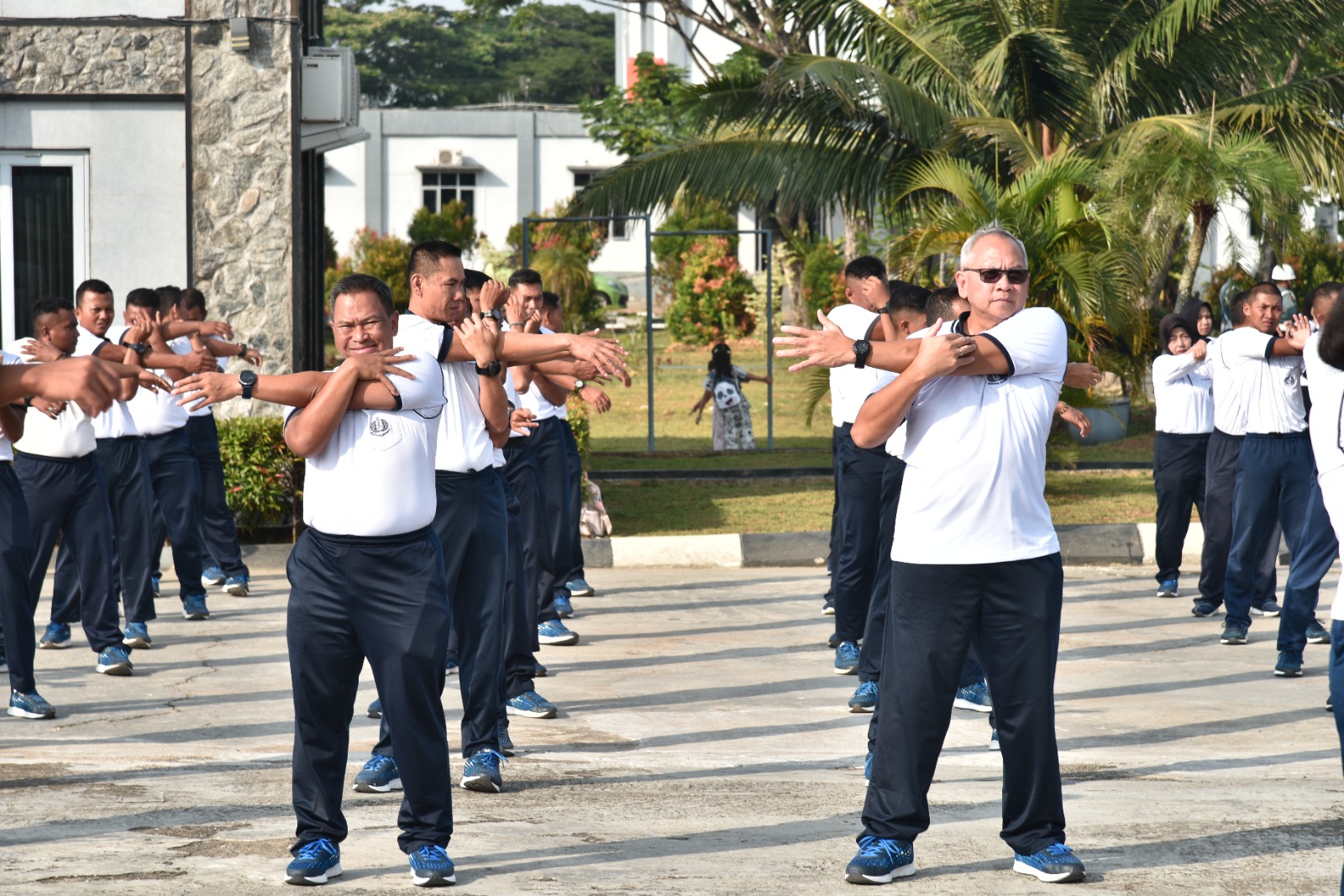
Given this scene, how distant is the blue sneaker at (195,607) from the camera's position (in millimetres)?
10078

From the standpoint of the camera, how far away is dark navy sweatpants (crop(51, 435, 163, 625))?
9.12 m

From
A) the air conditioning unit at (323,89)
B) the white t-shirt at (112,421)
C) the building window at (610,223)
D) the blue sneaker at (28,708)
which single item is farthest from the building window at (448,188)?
the blue sneaker at (28,708)

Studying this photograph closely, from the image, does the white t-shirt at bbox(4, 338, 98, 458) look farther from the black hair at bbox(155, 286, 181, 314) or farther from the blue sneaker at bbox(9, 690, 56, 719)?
the black hair at bbox(155, 286, 181, 314)

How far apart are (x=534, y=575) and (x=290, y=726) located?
1393 mm

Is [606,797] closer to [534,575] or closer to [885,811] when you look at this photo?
[885,811]

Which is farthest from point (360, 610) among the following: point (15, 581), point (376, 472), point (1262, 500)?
point (1262, 500)

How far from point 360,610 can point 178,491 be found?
5.51 meters

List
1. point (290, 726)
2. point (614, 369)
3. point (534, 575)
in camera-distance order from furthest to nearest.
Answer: point (534, 575) → point (290, 726) → point (614, 369)

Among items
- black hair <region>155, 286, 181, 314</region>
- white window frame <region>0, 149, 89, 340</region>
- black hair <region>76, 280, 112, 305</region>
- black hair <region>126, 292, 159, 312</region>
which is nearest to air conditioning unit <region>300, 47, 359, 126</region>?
white window frame <region>0, 149, 89, 340</region>

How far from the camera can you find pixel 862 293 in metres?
8.36

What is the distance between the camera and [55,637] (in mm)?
9180

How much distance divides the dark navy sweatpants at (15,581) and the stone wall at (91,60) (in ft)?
20.6

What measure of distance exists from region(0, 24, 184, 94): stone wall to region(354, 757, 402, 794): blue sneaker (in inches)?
327

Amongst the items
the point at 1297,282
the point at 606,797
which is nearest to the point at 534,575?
the point at 606,797
